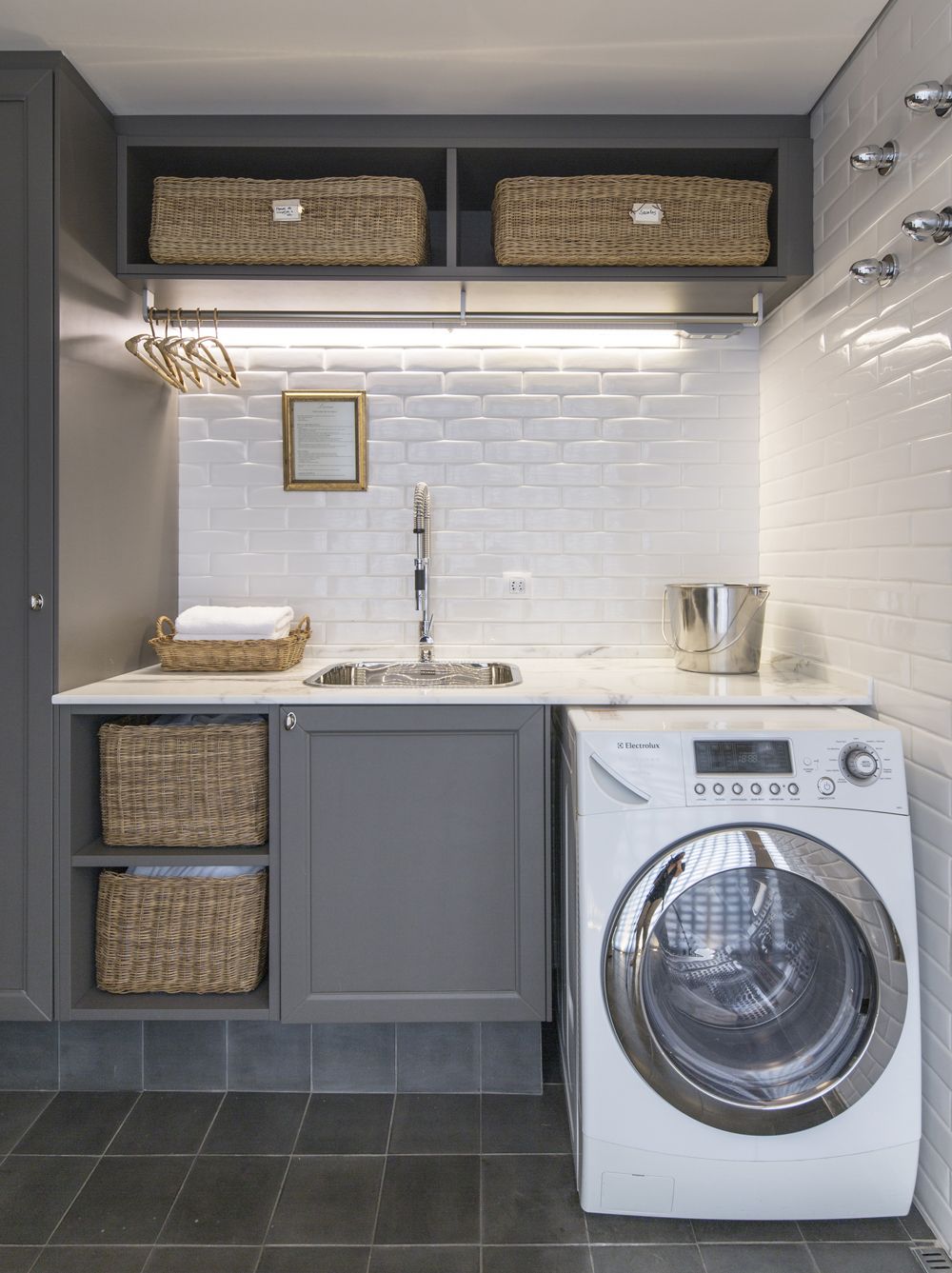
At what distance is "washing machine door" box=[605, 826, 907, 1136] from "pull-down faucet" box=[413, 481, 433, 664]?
46.1 inches

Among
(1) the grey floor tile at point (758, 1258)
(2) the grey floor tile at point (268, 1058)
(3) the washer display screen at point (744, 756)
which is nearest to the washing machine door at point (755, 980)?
(3) the washer display screen at point (744, 756)

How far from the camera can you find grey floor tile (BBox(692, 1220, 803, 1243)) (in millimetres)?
1673

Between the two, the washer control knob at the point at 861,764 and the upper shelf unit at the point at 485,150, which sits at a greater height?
the upper shelf unit at the point at 485,150

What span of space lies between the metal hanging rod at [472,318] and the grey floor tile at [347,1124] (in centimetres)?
212

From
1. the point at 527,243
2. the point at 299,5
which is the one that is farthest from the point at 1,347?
the point at 527,243

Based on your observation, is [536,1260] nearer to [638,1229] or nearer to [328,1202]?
[638,1229]

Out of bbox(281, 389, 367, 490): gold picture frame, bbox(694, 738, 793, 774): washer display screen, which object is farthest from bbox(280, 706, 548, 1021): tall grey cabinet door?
bbox(281, 389, 367, 490): gold picture frame

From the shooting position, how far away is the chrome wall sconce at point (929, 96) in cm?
156

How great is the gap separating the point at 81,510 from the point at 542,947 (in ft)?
5.09

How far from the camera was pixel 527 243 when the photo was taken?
2.25m

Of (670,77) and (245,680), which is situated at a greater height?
(670,77)

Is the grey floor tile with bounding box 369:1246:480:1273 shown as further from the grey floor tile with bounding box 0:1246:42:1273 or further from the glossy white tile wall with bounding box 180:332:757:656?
the glossy white tile wall with bounding box 180:332:757:656

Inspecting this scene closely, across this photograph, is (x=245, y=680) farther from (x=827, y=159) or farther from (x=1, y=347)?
(x=827, y=159)

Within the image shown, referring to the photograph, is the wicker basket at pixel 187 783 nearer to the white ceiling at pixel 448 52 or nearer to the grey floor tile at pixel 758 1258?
the grey floor tile at pixel 758 1258
